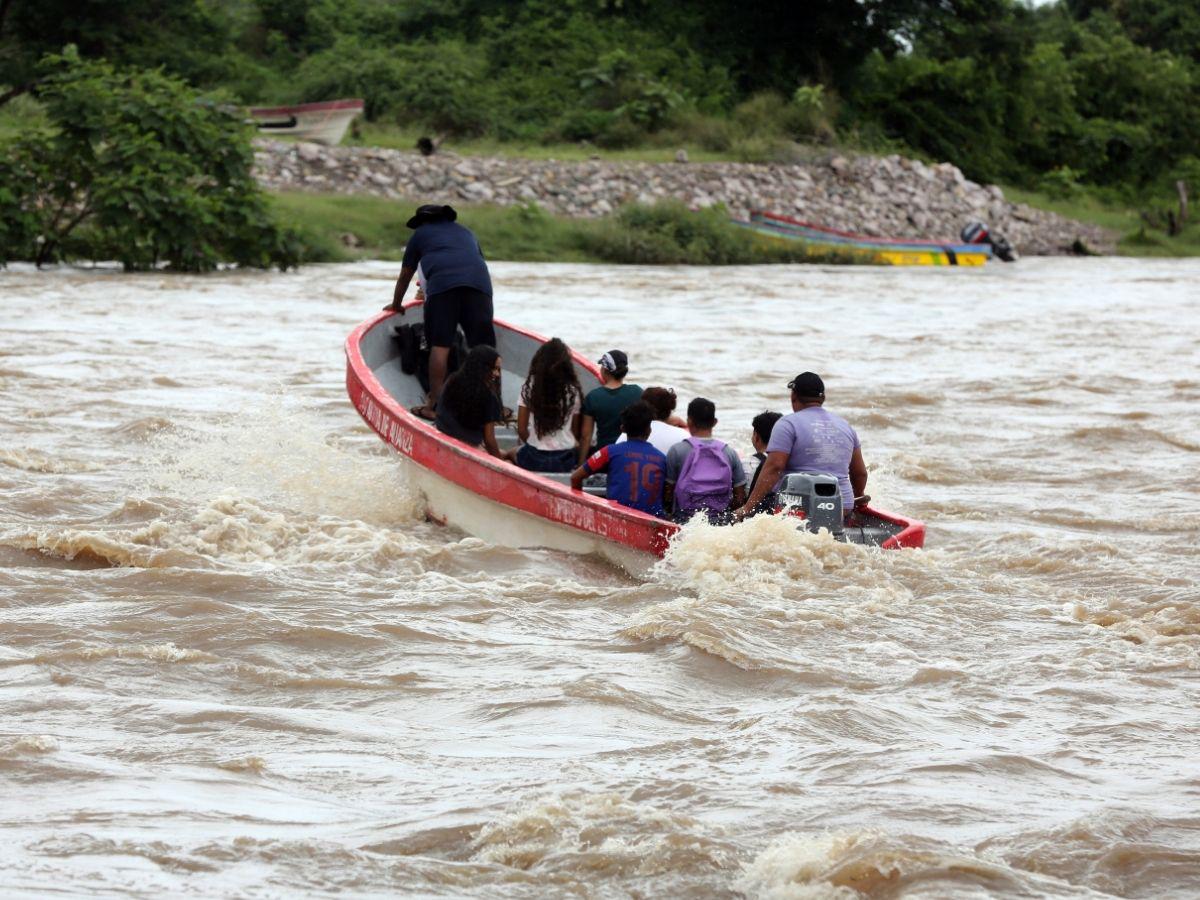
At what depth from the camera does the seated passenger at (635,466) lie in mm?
8250

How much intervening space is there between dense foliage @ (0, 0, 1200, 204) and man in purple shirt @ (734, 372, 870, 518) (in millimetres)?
29443

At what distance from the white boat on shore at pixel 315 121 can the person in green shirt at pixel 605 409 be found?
27068 mm

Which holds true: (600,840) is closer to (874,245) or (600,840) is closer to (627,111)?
(874,245)

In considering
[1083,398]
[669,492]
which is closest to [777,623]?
[669,492]

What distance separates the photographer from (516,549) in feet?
29.0

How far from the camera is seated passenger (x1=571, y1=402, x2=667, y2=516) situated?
27.1 ft

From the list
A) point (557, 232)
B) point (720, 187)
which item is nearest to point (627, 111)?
point (720, 187)

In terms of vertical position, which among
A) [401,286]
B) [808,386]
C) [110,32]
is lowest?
[808,386]

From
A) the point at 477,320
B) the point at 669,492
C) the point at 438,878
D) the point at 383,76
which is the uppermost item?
the point at 383,76

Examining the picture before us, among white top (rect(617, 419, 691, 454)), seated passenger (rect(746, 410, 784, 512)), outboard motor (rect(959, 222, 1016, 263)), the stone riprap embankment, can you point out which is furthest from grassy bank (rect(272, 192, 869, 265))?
seated passenger (rect(746, 410, 784, 512))

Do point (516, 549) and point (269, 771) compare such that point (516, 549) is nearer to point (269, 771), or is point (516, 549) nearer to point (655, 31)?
point (269, 771)

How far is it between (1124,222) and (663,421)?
3606cm

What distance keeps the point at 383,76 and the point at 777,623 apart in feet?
107

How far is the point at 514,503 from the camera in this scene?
8.71 metres
